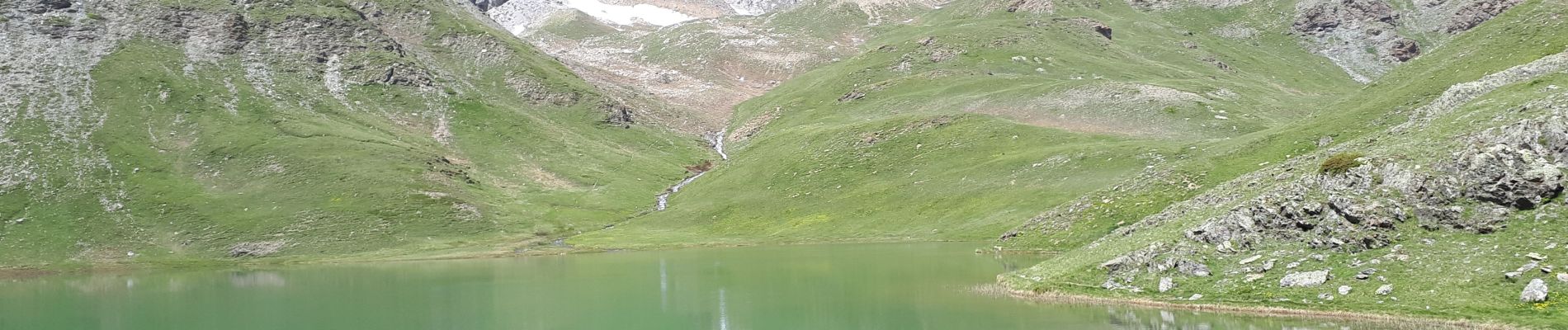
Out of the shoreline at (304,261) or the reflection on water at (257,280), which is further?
the shoreline at (304,261)

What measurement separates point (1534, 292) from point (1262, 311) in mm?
9721

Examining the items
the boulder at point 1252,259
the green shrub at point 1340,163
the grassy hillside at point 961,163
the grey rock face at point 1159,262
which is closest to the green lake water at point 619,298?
the grey rock face at point 1159,262

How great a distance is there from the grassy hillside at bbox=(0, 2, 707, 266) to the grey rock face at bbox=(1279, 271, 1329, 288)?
4083 inches

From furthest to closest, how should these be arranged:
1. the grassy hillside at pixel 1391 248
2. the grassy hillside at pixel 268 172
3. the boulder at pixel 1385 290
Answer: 1. the grassy hillside at pixel 268 172
2. the boulder at pixel 1385 290
3. the grassy hillside at pixel 1391 248

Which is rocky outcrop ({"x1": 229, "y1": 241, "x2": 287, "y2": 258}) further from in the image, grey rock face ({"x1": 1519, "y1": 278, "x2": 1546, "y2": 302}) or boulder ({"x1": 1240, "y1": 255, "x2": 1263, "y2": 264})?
grey rock face ({"x1": 1519, "y1": 278, "x2": 1546, "y2": 302})

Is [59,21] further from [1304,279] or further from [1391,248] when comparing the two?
[1391,248]

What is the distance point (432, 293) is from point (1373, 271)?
62366 mm

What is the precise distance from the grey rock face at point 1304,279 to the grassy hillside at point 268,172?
104 meters

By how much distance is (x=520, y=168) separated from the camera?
586 ft

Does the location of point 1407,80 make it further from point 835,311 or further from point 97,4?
point 97,4

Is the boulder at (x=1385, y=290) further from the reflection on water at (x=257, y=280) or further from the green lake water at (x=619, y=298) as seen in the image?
the reflection on water at (x=257, y=280)

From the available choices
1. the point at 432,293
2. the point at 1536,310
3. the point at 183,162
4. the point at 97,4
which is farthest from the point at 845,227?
the point at 97,4

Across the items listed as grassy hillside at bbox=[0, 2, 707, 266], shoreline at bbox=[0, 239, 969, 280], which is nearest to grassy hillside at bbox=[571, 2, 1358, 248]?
shoreline at bbox=[0, 239, 969, 280]

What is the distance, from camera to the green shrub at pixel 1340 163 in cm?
5131
